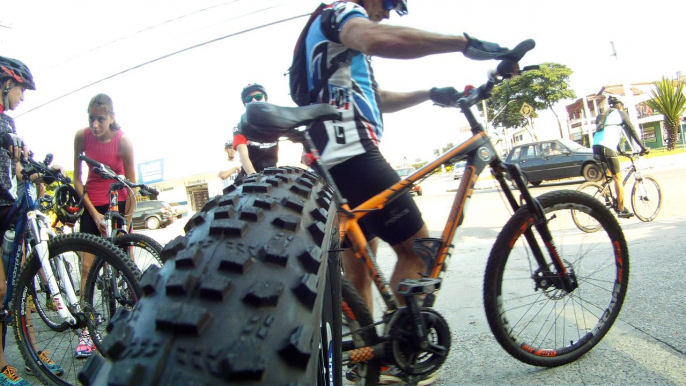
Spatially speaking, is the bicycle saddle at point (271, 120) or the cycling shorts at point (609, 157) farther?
the cycling shorts at point (609, 157)

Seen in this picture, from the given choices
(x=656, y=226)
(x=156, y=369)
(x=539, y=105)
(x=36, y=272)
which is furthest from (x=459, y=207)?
(x=539, y=105)

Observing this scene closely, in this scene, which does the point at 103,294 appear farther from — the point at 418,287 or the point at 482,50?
the point at 482,50

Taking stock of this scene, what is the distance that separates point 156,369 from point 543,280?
1.83 m

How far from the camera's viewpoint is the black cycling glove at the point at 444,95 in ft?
6.52

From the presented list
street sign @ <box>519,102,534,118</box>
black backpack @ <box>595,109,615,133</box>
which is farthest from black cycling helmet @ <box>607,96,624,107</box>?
street sign @ <box>519,102,534,118</box>

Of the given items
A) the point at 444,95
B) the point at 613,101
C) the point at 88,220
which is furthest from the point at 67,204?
the point at 613,101

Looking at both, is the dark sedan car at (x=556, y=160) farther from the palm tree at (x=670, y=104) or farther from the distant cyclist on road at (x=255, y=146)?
the palm tree at (x=670, y=104)

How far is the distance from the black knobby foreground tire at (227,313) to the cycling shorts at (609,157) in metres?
6.94

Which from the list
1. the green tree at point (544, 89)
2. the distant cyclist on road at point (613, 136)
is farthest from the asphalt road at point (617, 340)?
the green tree at point (544, 89)

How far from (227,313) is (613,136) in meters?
7.88

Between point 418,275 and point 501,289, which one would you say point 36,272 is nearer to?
point 418,275

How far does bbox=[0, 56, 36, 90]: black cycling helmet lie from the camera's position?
2.80m

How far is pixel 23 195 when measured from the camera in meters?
2.58

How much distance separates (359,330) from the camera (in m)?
1.45
